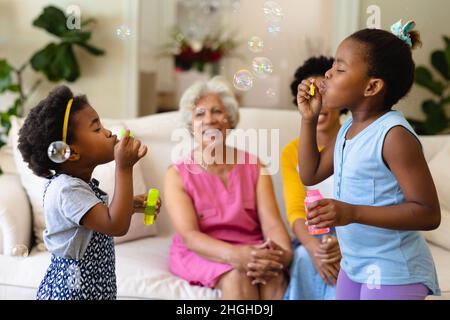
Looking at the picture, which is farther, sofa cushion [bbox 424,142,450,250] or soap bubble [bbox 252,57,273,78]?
sofa cushion [bbox 424,142,450,250]

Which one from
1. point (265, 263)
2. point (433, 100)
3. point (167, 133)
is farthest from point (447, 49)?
point (265, 263)

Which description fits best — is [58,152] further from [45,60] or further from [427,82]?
[427,82]

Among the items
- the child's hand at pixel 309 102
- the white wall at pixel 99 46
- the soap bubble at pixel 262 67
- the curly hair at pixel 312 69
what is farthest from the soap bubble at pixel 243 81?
the white wall at pixel 99 46

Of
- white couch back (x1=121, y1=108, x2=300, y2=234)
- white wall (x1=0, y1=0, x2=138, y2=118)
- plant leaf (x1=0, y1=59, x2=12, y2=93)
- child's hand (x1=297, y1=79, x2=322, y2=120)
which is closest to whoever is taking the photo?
child's hand (x1=297, y1=79, x2=322, y2=120)

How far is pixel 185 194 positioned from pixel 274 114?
1.95 feet

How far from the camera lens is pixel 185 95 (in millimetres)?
2061

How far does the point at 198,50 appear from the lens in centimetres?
532

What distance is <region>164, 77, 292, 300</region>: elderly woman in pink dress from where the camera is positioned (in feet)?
6.19

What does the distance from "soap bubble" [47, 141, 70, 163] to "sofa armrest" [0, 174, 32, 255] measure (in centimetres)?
75

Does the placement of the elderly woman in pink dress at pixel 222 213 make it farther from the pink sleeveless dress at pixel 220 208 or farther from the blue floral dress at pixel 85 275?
the blue floral dress at pixel 85 275

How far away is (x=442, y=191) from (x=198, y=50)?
140 inches

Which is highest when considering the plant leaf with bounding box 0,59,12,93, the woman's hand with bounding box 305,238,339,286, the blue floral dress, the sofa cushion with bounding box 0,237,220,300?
the plant leaf with bounding box 0,59,12,93

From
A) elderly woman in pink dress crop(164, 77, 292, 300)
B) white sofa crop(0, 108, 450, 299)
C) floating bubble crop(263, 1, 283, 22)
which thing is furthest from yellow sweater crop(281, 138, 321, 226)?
floating bubble crop(263, 1, 283, 22)

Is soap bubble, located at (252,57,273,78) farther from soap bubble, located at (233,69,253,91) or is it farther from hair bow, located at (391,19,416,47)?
hair bow, located at (391,19,416,47)
